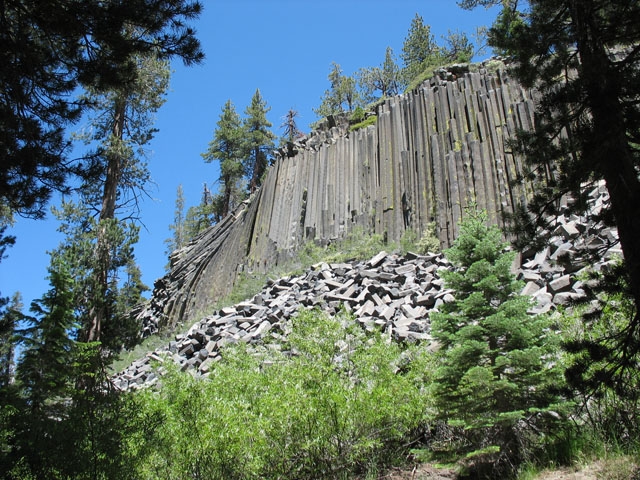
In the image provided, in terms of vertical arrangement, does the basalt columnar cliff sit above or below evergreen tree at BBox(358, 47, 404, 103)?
below

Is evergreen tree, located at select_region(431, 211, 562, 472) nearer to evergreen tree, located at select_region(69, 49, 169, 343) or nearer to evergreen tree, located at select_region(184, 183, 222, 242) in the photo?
evergreen tree, located at select_region(69, 49, 169, 343)

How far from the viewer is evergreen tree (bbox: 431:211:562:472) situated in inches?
191

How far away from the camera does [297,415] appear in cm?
481

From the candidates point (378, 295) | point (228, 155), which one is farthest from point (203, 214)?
point (378, 295)

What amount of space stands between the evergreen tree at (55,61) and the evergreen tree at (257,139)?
2898cm

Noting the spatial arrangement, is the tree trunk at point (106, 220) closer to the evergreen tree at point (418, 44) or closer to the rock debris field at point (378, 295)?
the rock debris field at point (378, 295)

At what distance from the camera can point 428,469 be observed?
5785mm

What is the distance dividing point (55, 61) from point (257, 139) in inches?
1218

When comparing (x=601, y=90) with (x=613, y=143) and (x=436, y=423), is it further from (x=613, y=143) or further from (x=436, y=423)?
(x=436, y=423)

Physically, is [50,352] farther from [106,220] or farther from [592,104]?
[592,104]

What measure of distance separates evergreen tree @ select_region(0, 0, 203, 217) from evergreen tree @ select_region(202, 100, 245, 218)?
1164 inches

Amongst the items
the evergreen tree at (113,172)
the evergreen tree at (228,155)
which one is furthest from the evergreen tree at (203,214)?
the evergreen tree at (113,172)

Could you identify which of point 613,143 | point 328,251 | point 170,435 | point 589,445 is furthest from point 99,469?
point 328,251

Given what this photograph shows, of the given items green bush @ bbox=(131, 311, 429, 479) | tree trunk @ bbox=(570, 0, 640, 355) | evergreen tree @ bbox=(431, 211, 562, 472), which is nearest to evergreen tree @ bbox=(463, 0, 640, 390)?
tree trunk @ bbox=(570, 0, 640, 355)
